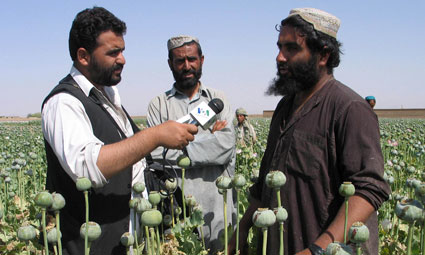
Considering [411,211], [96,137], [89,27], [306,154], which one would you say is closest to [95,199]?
[96,137]

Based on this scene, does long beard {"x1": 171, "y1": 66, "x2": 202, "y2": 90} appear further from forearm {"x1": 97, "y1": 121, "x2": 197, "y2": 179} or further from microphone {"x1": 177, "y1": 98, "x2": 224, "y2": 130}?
forearm {"x1": 97, "y1": 121, "x2": 197, "y2": 179}

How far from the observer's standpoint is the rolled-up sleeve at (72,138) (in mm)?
1823

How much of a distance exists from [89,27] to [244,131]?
8386 mm

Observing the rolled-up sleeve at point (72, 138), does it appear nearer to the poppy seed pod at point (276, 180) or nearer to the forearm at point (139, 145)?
the forearm at point (139, 145)

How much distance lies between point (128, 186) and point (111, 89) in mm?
732

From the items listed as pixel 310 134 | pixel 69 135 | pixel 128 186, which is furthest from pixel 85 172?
pixel 310 134

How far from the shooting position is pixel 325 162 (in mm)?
1895

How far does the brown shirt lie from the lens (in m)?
1.76

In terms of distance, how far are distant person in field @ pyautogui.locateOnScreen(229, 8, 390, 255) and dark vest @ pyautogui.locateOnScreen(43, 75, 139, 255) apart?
32.0 inches

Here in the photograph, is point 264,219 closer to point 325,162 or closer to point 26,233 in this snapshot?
point 325,162

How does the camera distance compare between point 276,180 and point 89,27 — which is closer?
point 276,180

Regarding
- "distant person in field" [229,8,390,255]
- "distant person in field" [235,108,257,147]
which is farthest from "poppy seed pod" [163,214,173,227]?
"distant person in field" [235,108,257,147]

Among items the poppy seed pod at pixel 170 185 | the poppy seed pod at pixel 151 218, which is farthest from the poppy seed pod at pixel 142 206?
the poppy seed pod at pixel 170 185

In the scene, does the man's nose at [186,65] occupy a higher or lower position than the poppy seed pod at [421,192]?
higher
